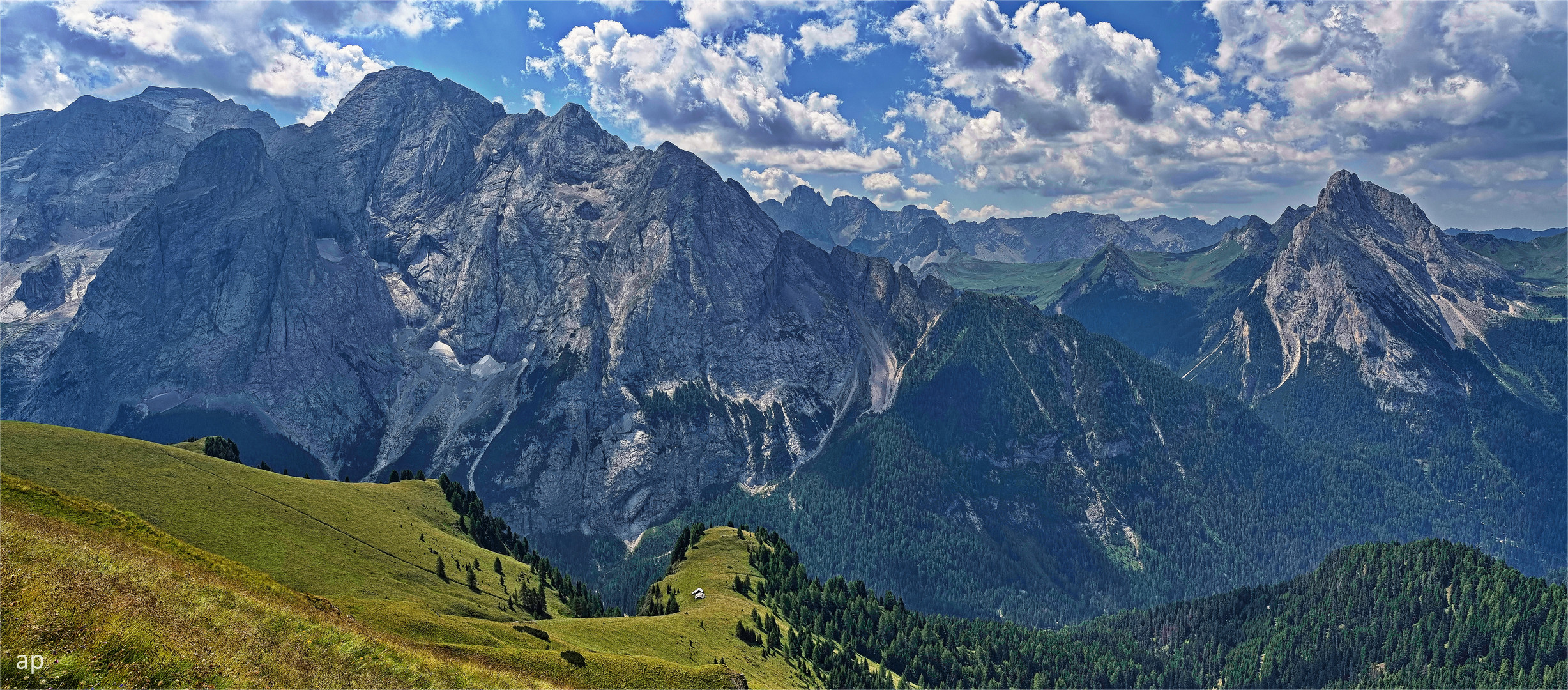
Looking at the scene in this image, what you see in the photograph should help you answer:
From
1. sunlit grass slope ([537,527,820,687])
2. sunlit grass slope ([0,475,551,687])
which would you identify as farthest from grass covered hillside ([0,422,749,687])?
sunlit grass slope ([0,475,551,687])

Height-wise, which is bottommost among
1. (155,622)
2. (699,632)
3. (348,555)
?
(699,632)

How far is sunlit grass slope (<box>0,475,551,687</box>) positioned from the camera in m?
29.4

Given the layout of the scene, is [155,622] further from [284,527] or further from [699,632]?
[699,632]

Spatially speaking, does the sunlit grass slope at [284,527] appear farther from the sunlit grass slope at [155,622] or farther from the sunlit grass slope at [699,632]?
the sunlit grass slope at [155,622]

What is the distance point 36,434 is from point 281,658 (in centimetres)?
10463

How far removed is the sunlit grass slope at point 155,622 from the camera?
2941cm

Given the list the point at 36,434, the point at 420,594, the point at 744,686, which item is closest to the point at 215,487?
the point at 36,434

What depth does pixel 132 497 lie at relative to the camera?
318 feet

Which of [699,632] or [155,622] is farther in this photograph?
[699,632]

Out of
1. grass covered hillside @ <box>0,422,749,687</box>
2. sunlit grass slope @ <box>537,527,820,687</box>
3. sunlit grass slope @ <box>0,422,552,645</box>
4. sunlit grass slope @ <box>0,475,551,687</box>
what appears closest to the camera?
sunlit grass slope @ <box>0,475,551,687</box>

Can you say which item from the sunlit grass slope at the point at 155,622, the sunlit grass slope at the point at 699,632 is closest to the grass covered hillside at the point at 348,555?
the sunlit grass slope at the point at 699,632

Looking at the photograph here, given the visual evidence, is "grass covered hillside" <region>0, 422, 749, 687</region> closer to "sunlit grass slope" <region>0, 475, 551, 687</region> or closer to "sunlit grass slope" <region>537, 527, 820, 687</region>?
"sunlit grass slope" <region>537, 527, 820, 687</region>

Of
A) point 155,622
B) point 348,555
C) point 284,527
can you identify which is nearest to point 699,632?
point 348,555

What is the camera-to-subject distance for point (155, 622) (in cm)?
3403
